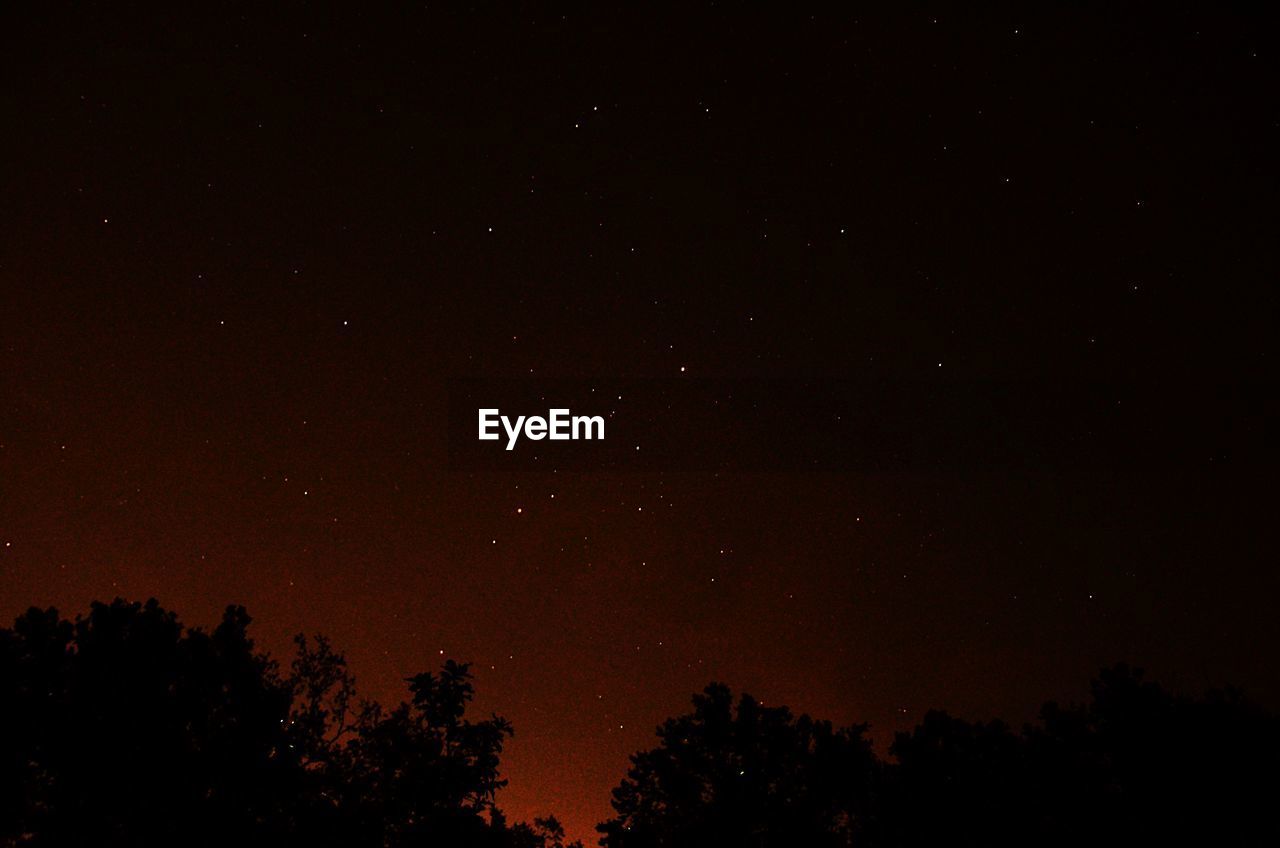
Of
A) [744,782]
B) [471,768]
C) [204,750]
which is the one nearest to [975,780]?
Result: [744,782]

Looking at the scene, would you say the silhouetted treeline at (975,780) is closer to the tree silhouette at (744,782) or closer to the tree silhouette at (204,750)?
the tree silhouette at (744,782)

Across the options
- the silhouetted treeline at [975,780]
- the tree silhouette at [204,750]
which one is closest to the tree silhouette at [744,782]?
the silhouetted treeline at [975,780]

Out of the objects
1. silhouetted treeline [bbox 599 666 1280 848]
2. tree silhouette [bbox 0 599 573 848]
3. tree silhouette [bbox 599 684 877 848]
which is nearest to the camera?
tree silhouette [bbox 0 599 573 848]

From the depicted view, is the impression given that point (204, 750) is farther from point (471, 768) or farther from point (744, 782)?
point (744, 782)

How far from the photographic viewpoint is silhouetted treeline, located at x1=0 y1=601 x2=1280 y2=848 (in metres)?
15.5

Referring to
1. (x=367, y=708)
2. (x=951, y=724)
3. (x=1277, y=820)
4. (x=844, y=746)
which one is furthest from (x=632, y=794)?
(x=1277, y=820)

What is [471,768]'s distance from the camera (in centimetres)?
1816

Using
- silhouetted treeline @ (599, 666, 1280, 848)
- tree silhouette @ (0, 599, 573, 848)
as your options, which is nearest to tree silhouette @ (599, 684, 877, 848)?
silhouetted treeline @ (599, 666, 1280, 848)

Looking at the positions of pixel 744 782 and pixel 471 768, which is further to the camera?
pixel 744 782

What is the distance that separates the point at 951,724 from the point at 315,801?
48.5 feet

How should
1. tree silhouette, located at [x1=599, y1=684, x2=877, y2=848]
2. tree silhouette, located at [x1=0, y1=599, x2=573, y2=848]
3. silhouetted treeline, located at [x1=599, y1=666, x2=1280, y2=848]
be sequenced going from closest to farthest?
tree silhouette, located at [x1=0, y1=599, x2=573, y2=848] < silhouetted treeline, located at [x1=599, y1=666, x2=1280, y2=848] < tree silhouette, located at [x1=599, y1=684, x2=877, y2=848]

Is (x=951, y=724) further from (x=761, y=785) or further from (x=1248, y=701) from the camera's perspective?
A: (x=1248, y=701)

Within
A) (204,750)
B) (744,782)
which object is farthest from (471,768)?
(744,782)

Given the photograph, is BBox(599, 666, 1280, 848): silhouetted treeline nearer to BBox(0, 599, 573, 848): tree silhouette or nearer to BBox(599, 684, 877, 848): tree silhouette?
BBox(599, 684, 877, 848): tree silhouette
